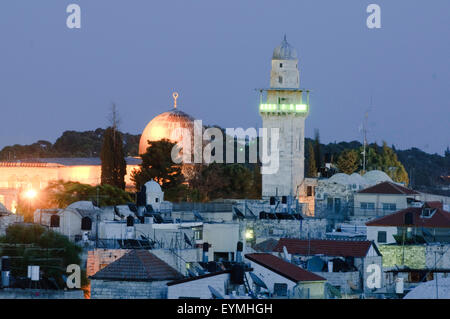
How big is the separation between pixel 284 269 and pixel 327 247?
854 cm

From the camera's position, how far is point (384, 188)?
206 feet

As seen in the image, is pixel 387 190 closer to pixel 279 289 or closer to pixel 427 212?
pixel 427 212

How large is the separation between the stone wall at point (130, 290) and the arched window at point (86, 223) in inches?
576

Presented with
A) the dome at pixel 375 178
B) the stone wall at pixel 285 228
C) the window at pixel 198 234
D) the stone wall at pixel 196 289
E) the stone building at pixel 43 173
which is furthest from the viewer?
the stone building at pixel 43 173

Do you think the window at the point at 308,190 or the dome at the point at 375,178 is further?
the dome at the point at 375,178

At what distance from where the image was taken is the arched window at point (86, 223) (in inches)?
1913

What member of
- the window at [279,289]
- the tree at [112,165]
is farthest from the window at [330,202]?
the window at [279,289]

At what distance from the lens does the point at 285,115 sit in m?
67.9

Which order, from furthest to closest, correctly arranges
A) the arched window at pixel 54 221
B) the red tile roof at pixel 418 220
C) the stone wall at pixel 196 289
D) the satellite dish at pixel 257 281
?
the red tile roof at pixel 418 220 < the arched window at pixel 54 221 < the satellite dish at pixel 257 281 < the stone wall at pixel 196 289

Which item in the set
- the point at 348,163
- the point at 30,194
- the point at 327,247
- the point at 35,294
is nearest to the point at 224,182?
the point at 348,163

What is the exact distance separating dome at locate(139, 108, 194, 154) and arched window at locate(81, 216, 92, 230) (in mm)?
24295

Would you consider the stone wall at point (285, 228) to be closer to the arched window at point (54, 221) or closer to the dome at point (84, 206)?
the dome at point (84, 206)
